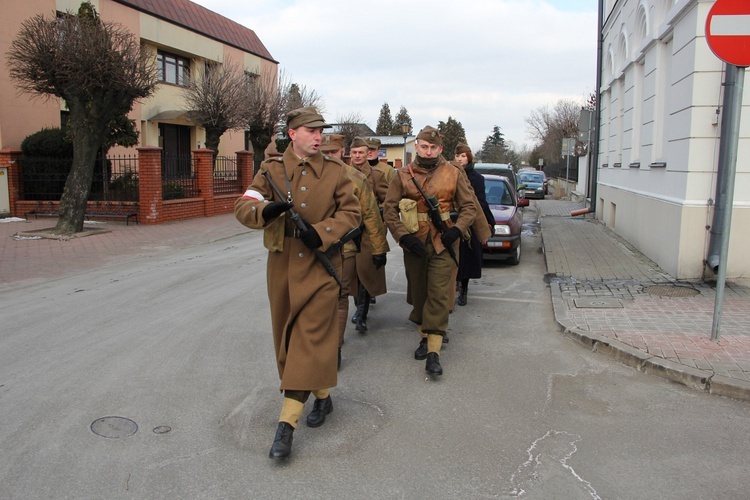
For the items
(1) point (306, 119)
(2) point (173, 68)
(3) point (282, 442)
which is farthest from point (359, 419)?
(2) point (173, 68)

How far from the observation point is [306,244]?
11.5 ft

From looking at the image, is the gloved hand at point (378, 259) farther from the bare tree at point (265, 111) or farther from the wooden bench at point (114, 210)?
the bare tree at point (265, 111)

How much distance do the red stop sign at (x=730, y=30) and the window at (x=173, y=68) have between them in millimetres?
25716

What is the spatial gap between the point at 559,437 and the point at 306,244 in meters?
2.00

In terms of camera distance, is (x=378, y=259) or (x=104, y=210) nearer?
(x=378, y=259)

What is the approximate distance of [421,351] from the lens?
211 inches

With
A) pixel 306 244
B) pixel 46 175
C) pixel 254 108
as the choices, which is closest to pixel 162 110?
pixel 254 108

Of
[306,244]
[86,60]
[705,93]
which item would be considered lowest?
[306,244]

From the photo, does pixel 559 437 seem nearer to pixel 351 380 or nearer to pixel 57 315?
pixel 351 380

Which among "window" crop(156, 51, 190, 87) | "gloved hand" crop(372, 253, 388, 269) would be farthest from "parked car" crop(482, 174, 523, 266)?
"window" crop(156, 51, 190, 87)

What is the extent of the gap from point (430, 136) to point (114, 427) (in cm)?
325

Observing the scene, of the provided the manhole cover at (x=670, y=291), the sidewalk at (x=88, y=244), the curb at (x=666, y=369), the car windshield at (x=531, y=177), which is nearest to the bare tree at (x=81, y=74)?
the sidewalk at (x=88, y=244)

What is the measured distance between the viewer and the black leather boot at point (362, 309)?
20.3 feet

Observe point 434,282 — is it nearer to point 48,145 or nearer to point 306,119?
point 306,119
